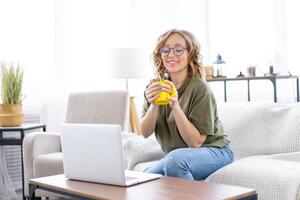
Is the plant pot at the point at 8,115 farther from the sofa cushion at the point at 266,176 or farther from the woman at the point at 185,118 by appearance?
the sofa cushion at the point at 266,176

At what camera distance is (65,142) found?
6.15 ft

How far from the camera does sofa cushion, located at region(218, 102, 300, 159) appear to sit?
2.56m

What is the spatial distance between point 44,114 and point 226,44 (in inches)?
83.3

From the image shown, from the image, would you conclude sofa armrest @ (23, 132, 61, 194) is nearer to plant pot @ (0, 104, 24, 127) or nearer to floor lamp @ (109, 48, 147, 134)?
plant pot @ (0, 104, 24, 127)

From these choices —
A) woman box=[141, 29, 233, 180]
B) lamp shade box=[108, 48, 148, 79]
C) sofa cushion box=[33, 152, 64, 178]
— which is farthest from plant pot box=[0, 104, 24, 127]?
woman box=[141, 29, 233, 180]

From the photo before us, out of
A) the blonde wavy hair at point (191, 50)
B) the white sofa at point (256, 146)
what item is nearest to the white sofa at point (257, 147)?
the white sofa at point (256, 146)

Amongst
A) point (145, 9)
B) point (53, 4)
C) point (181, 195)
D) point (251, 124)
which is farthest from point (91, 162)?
point (145, 9)

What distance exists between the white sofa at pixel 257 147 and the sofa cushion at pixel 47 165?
1.74 feet

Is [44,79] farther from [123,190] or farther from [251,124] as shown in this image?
[123,190]

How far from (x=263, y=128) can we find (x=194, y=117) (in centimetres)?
68

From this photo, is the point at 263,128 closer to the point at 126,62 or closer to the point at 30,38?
the point at 126,62

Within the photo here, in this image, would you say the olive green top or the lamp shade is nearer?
the olive green top

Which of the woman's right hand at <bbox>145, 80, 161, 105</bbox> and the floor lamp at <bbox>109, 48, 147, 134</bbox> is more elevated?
the floor lamp at <bbox>109, 48, 147, 134</bbox>

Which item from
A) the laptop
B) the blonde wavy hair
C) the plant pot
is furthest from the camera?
the plant pot
